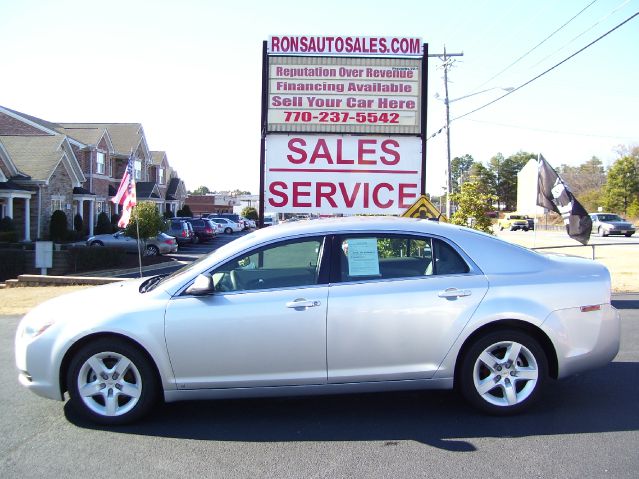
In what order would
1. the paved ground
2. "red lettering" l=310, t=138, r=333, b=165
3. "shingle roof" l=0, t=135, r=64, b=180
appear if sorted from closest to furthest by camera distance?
the paved ground → "red lettering" l=310, t=138, r=333, b=165 → "shingle roof" l=0, t=135, r=64, b=180

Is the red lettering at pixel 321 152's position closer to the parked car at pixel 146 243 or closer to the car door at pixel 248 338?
the car door at pixel 248 338

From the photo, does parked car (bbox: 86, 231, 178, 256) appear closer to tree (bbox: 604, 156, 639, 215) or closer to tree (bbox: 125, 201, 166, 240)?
tree (bbox: 125, 201, 166, 240)

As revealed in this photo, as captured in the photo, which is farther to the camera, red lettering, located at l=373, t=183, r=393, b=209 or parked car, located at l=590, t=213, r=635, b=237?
parked car, located at l=590, t=213, r=635, b=237

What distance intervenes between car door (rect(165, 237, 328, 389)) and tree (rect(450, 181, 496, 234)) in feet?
28.7

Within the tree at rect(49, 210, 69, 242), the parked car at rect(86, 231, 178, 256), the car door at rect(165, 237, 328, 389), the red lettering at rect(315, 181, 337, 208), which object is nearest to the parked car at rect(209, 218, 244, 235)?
the tree at rect(49, 210, 69, 242)

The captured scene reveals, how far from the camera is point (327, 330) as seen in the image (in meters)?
4.59

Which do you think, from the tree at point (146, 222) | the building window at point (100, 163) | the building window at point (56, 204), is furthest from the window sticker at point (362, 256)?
the building window at point (100, 163)

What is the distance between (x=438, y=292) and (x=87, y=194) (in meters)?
37.3

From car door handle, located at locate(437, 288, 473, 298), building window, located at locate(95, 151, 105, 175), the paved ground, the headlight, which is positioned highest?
building window, located at locate(95, 151, 105, 175)

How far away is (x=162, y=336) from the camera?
4555 mm

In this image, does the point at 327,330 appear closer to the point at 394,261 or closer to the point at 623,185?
the point at 394,261

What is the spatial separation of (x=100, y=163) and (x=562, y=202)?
126 ft

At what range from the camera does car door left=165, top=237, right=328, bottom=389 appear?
4562 mm

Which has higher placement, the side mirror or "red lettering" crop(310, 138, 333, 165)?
"red lettering" crop(310, 138, 333, 165)
